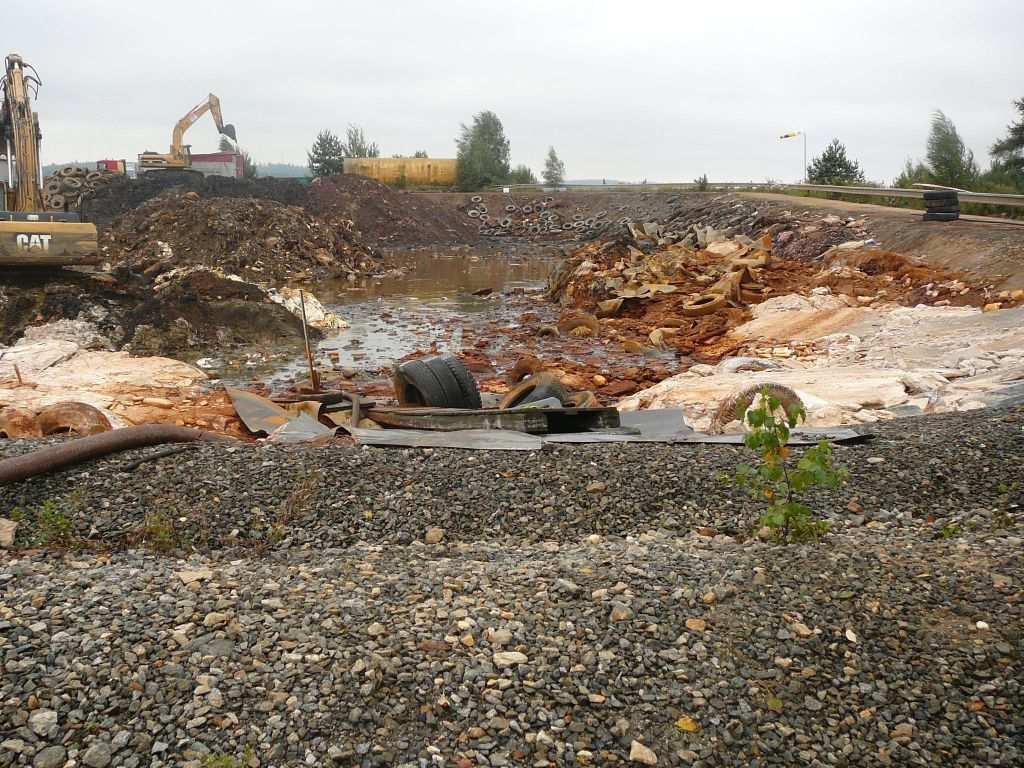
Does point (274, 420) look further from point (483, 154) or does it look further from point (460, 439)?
point (483, 154)

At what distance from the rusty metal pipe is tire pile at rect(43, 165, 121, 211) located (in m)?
30.6

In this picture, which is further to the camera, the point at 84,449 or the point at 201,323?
the point at 201,323

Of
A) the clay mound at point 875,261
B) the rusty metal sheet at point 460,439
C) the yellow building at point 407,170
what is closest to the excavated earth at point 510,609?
the rusty metal sheet at point 460,439

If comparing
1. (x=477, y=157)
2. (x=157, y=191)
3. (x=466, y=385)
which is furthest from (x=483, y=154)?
(x=466, y=385)

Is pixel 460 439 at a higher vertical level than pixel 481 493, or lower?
higher

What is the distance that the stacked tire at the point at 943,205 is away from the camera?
2008 cm

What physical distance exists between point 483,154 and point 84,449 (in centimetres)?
5483

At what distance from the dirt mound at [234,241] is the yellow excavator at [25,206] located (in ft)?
22.6

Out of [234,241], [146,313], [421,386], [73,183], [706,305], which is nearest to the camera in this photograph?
[421,386]

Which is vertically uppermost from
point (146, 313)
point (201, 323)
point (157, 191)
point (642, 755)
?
point (157, 191)

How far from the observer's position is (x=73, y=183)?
1452 inches

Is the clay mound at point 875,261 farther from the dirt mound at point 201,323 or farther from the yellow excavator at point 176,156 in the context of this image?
the yellow excavator at point 176,156

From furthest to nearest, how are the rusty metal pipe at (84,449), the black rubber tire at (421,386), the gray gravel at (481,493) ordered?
1. the black rubber tire at (421,386)
2. the rusty metal pipe at (84,449)
3. the gray gravel at (481,493)

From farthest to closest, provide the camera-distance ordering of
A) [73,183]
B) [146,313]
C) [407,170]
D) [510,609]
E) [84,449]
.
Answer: [407,170] < [73,183] < [146,313] < [84,449] < [510,609]
